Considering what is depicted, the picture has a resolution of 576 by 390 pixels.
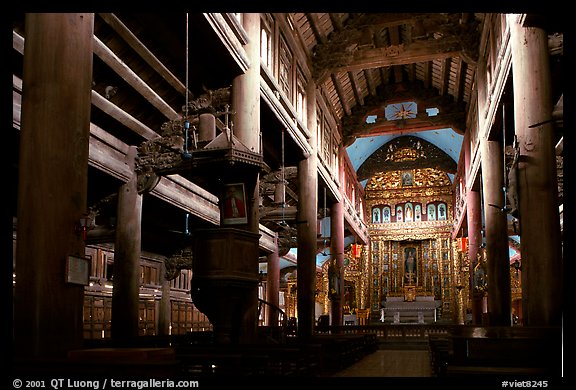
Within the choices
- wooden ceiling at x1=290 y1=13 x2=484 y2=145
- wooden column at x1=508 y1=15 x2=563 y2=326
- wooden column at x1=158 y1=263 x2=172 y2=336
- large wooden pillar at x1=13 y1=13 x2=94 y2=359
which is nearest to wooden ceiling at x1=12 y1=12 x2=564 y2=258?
wooden ceiling at x1=290 y1=13 x2=484 y2=145

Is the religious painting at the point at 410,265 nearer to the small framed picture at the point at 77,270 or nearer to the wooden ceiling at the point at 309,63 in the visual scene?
the wooden ceiling at the point at 309,63

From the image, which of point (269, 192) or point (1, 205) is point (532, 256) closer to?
point (1, 205)

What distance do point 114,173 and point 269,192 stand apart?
→ 672 centimetres

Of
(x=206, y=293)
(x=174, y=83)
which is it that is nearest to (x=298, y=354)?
(x=206, y=293)

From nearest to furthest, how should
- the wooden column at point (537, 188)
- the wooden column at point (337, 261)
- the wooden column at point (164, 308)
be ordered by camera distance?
the wooden column at point (537, 188) < the wooden column at point (164, 308) < the wooden column at point (337, 261)

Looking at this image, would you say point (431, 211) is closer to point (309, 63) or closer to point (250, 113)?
point (309, 63)

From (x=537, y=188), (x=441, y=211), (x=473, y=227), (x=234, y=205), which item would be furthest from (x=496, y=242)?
(x=441, y=211)

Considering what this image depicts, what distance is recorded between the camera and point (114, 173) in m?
10.7

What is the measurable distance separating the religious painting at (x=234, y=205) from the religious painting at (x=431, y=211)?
83.5 ft

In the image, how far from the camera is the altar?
29.9 meters

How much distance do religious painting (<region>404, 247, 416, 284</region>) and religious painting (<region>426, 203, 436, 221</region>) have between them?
1942 mm

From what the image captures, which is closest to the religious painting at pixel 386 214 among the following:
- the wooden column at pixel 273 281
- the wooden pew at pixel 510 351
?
the wooden column at pixel 273 281

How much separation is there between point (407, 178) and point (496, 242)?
19.2 metres

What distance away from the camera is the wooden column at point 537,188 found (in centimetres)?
876
